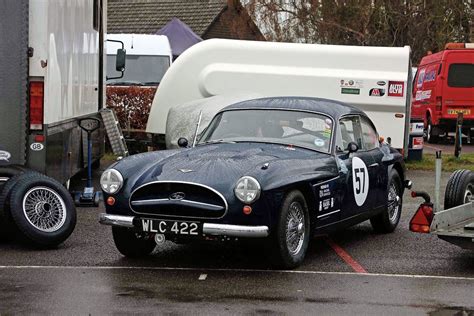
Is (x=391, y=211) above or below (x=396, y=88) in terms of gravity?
below

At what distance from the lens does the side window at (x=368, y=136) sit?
33.6 ft

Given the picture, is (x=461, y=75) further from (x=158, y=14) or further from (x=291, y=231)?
(x=158, y=14)

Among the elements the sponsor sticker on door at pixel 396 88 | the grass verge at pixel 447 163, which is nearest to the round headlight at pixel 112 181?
the sponsor sticker on door at pixel 396 88

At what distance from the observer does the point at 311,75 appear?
17.1 meters

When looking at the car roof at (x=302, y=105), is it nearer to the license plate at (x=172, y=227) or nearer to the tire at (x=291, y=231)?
the tire at (x=291, y=231)

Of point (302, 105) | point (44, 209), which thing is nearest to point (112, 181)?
point (44, 209)

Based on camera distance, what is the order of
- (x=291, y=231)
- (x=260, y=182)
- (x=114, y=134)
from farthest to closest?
1. (x=114, y=134)
2. (x=291, y=231)
3. (x=260, y=182)

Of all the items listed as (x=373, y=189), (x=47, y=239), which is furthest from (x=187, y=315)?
(x=373, y=189)

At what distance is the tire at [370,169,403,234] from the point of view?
1043cm

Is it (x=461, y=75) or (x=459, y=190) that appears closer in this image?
(x=459, y=190)

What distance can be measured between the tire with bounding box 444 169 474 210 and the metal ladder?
18.6 feet

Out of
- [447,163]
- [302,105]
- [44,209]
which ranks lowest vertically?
[447,163]

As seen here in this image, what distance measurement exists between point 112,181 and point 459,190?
3.53 m

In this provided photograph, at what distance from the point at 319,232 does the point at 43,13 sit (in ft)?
12.0
